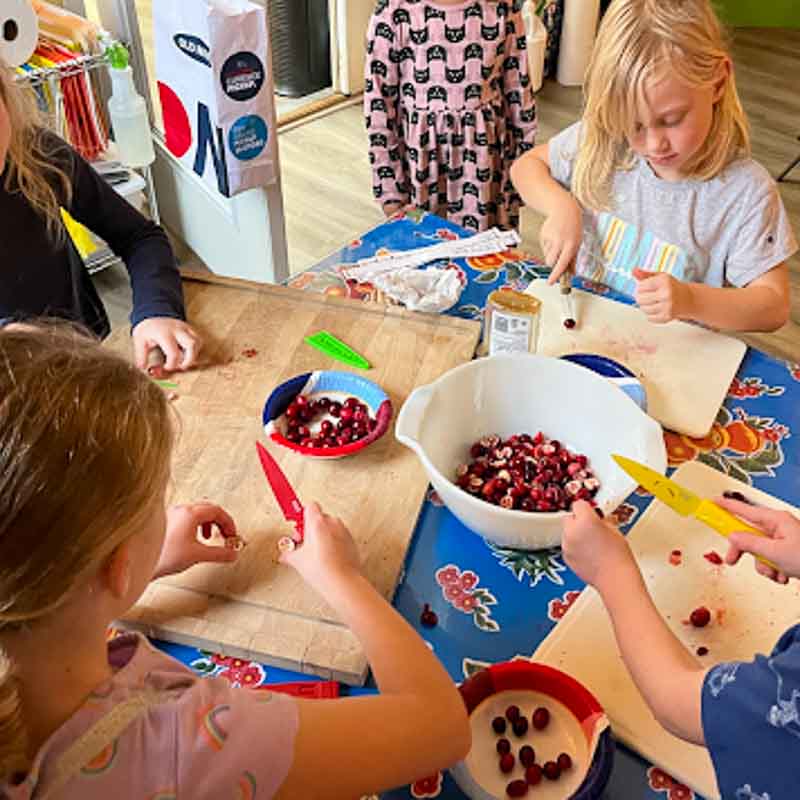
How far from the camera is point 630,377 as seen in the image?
1190 mm

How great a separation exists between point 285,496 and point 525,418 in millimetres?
350

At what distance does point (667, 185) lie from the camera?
143 centimetres

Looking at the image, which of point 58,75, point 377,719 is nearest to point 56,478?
point 377,719

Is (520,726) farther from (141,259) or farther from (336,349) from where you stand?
(141,259)

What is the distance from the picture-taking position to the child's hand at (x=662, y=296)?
1.25 metres

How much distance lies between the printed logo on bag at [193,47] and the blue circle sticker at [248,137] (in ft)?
0.46

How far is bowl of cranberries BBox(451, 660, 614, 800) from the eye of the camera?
2.51 feet

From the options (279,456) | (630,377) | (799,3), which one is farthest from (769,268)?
(799,3)

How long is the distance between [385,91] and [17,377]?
1517mm

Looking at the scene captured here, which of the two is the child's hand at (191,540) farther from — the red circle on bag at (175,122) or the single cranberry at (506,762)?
the red circle on bag at (175,122)

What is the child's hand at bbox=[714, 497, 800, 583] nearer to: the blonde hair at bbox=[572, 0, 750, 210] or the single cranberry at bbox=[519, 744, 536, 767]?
the single cranberry at bbox=[519, 744, 536, 767]

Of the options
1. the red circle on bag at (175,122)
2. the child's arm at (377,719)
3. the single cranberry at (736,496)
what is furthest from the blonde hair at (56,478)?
the red circle on bag at (175,122)

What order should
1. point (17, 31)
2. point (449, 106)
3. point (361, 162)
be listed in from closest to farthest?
point (449, 106) → point (17, 31) → point (361, 162)

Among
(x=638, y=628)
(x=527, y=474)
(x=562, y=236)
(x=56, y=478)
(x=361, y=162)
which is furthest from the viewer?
(x=361, y=162)
